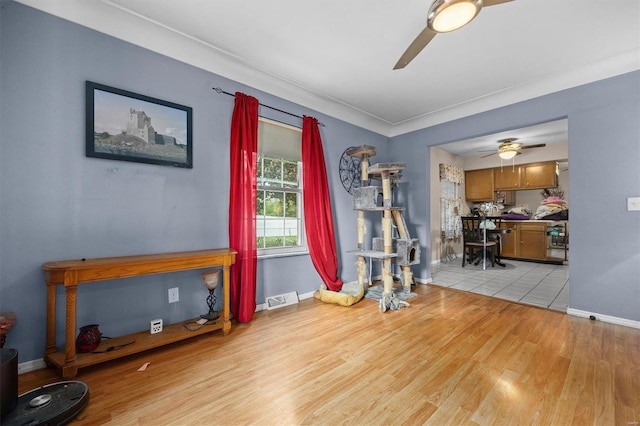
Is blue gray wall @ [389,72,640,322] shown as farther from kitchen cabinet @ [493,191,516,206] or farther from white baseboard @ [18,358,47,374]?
white baseboard @ [18,358,47,374]

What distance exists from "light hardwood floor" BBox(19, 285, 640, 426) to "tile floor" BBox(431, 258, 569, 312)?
27.8 inches

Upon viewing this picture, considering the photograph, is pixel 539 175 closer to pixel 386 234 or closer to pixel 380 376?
pixel 386 234

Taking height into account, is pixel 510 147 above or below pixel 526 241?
above

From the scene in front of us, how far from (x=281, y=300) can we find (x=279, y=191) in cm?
130

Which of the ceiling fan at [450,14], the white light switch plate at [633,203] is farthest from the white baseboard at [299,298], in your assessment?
the white light switch plate at [633,203]

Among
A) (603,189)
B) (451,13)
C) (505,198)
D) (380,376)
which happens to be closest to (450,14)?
(451,13)

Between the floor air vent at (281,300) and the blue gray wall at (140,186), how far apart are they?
76 millimetres

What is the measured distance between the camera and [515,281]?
409cm

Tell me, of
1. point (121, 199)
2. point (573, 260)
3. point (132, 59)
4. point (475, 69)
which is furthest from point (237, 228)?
point (573, 260)

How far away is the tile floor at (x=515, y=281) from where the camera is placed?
10.7ft

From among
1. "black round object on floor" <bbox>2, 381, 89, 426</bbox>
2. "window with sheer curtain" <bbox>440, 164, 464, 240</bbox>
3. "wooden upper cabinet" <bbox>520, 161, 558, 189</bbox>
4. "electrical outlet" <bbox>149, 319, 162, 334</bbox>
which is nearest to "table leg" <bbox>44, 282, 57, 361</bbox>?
"black round object on floor" <bbox>2, 381, 89, 426</bbox>

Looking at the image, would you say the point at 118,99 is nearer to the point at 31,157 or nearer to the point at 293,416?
the point at 31,157

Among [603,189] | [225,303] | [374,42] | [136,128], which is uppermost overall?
[374,42]

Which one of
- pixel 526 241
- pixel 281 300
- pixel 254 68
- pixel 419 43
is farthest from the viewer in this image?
pixel 526 241
